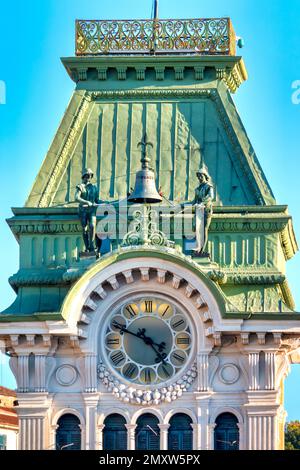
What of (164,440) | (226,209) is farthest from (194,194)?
(164,440)

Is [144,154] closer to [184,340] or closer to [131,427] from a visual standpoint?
[184,340]

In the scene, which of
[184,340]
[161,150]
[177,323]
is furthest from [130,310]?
[161,150]

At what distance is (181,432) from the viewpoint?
88.2m

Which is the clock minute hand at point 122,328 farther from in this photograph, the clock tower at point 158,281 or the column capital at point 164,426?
the column capital at point 164,426

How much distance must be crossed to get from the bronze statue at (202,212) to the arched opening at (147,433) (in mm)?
4448

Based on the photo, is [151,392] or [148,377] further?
[148,377]

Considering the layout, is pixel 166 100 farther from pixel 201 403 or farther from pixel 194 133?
pixel 201 403

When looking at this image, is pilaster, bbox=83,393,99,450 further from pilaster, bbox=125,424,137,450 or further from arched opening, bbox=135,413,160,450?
arched opening, bbox=135,413,160,450

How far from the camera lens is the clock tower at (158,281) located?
87875mm

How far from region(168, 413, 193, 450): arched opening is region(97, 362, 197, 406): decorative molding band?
550 mm

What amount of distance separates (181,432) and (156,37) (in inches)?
441

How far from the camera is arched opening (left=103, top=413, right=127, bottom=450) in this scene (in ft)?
290

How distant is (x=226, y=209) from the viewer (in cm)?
8981

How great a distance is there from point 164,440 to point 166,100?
992 centimetres
